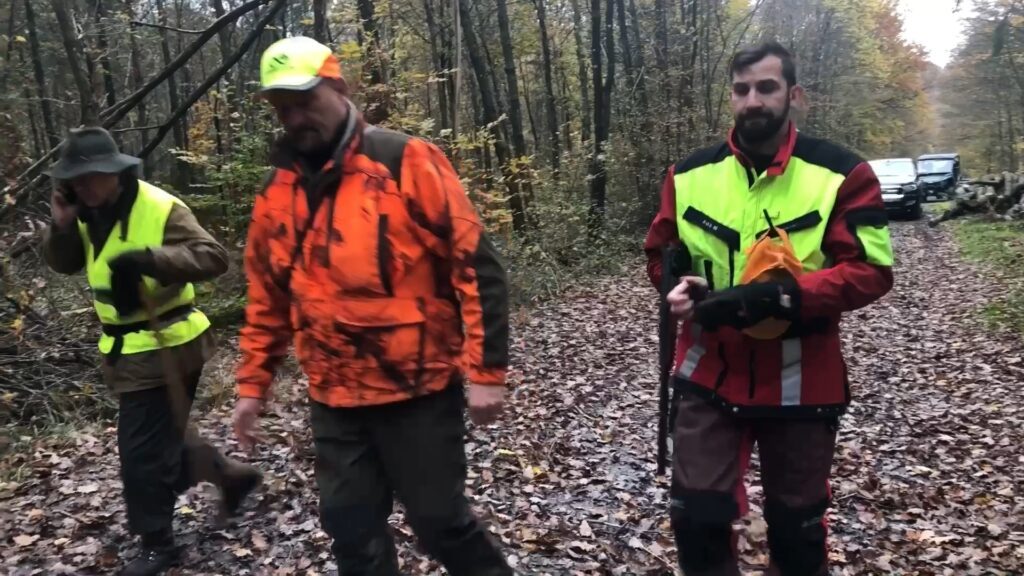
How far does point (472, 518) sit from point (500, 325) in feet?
2.42

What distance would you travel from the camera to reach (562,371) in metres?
9.20

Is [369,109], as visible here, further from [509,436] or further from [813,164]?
[813,164]

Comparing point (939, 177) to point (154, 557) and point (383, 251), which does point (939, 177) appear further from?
point (383, 251)

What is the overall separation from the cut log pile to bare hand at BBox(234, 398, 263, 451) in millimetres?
22628

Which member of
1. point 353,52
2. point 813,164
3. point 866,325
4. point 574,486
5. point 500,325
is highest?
point 353,52

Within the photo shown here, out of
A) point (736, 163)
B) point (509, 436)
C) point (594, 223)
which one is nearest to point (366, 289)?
point (736, 163)

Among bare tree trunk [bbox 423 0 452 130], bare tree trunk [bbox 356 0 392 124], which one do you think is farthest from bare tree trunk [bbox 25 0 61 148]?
bare tree trunk [bbox 356 0 392 124]

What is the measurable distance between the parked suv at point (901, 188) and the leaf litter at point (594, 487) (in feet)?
57.6

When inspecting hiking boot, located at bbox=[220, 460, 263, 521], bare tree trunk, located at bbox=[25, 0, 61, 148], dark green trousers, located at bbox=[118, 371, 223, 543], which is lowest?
hiking boot, located at bbox=[220, 460, 263, 521]

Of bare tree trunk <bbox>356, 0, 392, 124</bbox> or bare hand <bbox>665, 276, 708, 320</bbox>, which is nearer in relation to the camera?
bare hand <bbox>665, 276, 708, 320</bbox>

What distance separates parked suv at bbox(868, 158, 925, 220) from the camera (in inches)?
1006

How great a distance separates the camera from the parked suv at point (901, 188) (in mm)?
25562

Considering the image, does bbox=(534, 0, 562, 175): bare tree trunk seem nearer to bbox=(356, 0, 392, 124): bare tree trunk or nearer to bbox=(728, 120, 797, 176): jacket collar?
bbox=(356, 0, 392, 124): bare tree trunk

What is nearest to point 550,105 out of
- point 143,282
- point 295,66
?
point 143,282
